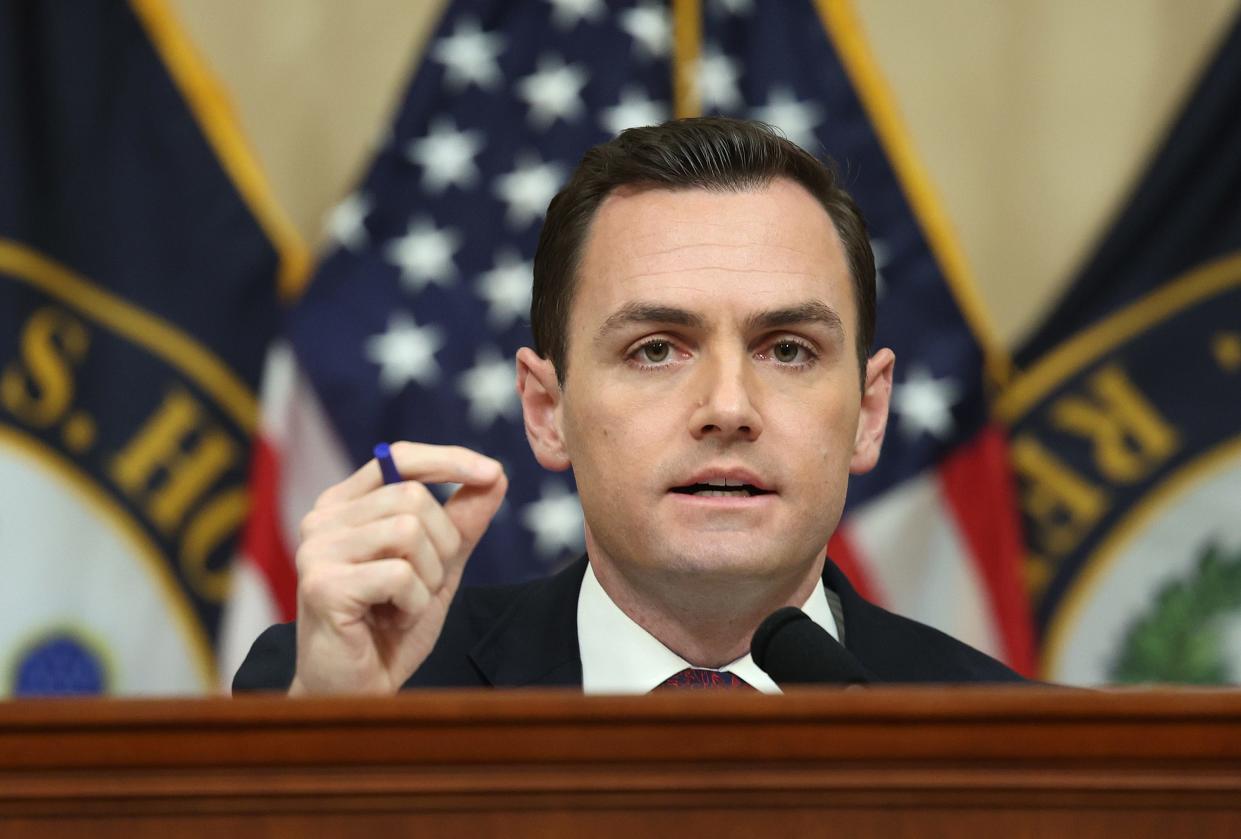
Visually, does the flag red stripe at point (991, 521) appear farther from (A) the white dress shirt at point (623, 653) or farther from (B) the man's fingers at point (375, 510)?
(B) the man's fingers at point (375, 510)

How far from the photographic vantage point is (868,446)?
2066 mm

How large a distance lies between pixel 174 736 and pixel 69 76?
314 centimetres

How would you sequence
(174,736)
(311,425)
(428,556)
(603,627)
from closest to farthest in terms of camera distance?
(174,736), (428,556), (603,627), (311,425)

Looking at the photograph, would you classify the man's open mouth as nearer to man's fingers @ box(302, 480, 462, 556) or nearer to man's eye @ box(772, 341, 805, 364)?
man's eye @ box(772, 341, 805, 364)

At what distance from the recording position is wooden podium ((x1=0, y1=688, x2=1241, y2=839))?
107 centimetres

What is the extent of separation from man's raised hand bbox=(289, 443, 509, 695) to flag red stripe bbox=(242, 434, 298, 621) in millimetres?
1888

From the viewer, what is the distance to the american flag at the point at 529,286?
3664mm

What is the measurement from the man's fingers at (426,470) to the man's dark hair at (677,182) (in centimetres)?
31

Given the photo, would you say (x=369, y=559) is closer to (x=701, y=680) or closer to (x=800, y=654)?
(x=701, y=680)

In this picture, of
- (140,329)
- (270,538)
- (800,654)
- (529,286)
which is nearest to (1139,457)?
(529,286)

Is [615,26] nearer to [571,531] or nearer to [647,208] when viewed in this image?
[571,531]

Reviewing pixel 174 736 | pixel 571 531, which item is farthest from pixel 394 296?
pixel 174 736

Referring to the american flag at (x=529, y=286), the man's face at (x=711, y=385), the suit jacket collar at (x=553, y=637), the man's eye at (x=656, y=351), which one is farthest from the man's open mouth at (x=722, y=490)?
the american flag at (x=529, y=286)

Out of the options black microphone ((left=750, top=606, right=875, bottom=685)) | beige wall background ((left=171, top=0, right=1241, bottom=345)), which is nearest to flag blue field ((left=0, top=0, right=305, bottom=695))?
beige wall background ((left=171, top=0, right=1241, bottom=345))
